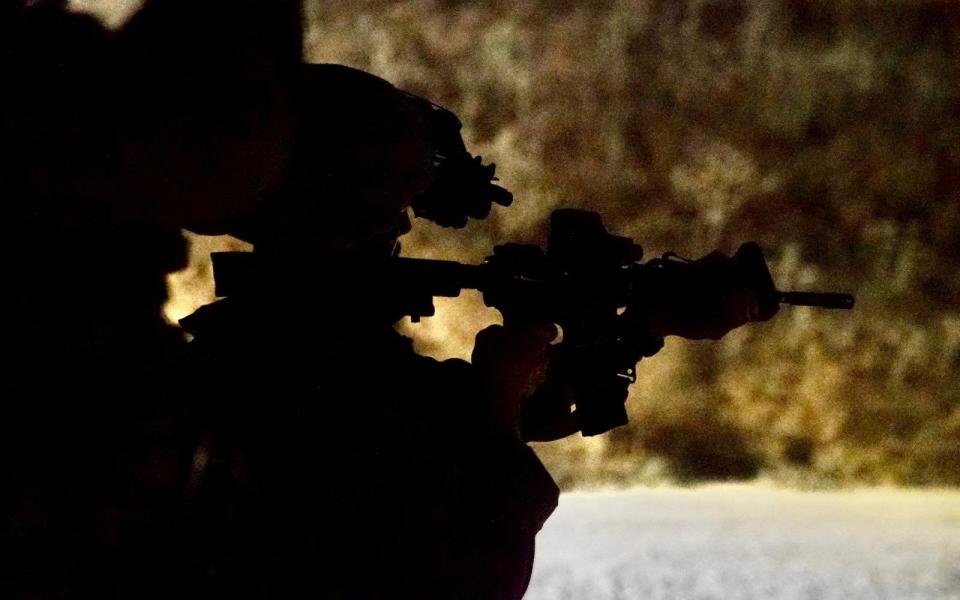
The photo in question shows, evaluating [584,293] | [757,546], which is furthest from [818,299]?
[757,546]

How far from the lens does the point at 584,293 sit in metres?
0.66

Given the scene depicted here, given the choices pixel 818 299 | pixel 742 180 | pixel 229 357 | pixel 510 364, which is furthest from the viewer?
pixel 742 180

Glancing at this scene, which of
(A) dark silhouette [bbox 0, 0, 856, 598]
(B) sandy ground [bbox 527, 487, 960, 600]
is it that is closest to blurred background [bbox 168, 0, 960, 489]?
(B) sandy ground [bbox 527, 487, 960, 600]

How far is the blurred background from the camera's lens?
33.2 inches

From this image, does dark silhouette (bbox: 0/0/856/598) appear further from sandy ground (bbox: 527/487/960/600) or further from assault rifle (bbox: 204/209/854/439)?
sandy ground (bbox: 527/487/960/600)

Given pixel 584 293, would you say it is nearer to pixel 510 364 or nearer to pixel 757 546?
pixel 510 364

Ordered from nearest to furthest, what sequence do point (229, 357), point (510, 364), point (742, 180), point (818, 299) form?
point (229, 357), point (510, 364), point (818, 299), point (742, 180)

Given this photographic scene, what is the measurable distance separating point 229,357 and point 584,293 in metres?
0.33

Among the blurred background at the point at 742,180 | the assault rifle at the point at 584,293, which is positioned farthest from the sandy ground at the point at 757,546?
the assault rifle at the point at 584,293

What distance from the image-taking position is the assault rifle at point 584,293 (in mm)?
635

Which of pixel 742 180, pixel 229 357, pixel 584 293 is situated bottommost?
pixel 229 357

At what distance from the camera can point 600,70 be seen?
0.93 metres

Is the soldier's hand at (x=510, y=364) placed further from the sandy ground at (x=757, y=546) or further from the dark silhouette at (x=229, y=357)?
the sandy ground at (x=757, y=546)

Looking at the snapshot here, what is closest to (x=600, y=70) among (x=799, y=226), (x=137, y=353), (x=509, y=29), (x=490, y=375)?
(x=509, y=29)
